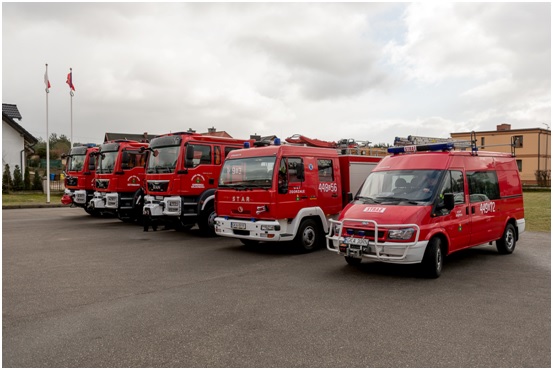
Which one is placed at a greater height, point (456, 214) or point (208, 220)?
point (456, 214)

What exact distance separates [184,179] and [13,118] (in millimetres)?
34587

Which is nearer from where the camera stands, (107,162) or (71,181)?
(107,162)

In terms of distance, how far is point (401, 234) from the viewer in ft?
23.8

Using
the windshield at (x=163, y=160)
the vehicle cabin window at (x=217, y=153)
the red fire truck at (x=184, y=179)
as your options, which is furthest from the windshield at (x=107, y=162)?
the vehicle cabin window at (x=217, y=153)

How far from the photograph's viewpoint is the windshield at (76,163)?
1906 centimetres

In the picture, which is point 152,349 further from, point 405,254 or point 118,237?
point 118,237

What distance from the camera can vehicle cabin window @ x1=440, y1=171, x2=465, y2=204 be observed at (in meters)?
8.10

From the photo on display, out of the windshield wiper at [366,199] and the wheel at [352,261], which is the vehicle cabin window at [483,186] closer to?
the windshield wiper at [366,199]

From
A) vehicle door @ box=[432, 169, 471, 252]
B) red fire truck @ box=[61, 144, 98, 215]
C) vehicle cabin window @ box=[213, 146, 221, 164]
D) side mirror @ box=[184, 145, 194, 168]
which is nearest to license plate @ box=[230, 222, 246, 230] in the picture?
side mirror @ box=[184, 145, 194, 168]

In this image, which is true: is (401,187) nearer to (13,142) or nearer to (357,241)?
(357,241)

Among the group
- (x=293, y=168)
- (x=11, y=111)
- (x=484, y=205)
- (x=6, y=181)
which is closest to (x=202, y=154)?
(x=293, y=168)

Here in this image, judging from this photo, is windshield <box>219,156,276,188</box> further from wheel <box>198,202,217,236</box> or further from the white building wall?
the white building wall

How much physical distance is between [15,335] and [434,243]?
6.15m

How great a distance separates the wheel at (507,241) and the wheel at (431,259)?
316 cm
